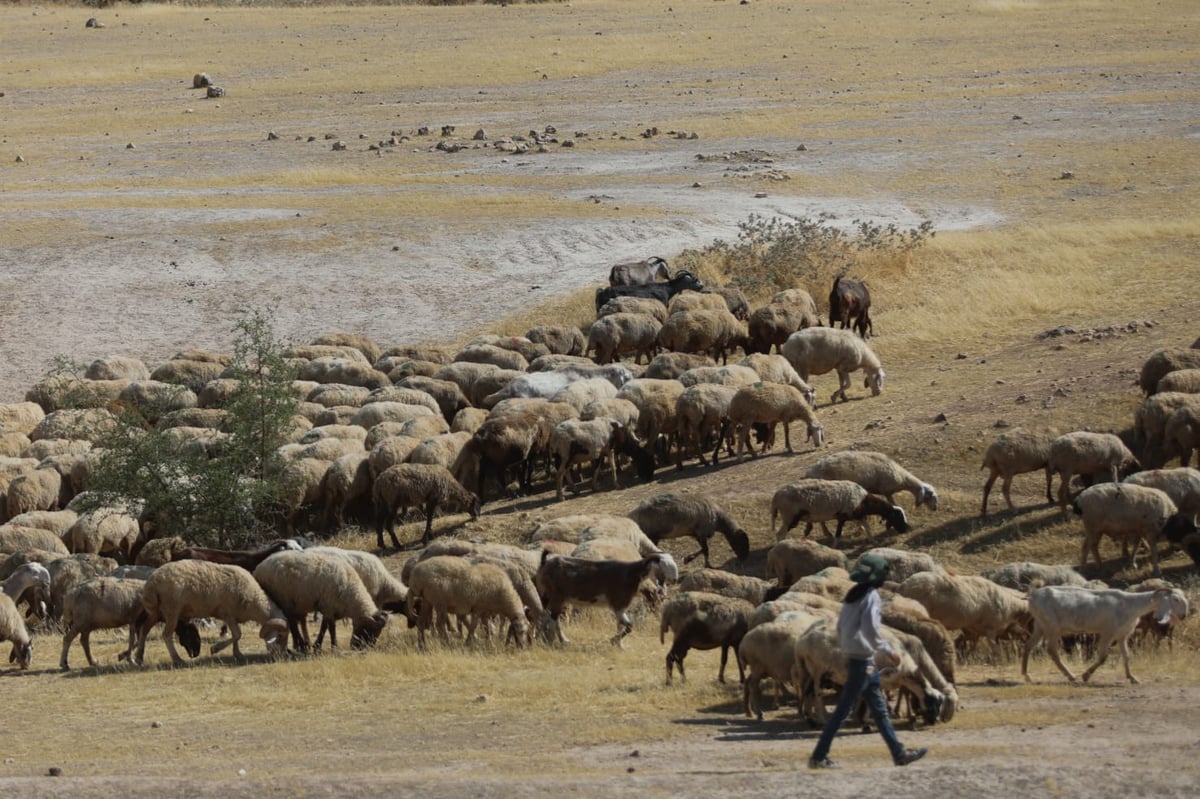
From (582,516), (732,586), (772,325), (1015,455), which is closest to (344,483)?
(582,516)

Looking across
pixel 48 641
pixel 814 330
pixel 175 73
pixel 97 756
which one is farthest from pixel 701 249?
pixel 175 73

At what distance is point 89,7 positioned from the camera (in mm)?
79938

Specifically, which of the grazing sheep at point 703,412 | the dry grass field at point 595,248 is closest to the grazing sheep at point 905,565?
the dry grass field at point 595,248

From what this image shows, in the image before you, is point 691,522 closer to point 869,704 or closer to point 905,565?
point 905,565

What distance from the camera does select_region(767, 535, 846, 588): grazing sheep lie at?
55.0 feet

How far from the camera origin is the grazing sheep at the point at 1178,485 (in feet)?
59.2

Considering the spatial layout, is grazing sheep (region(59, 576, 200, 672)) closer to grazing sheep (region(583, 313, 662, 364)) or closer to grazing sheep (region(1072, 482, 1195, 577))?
grazing sheep (region(1072, 482, 1195, 577))

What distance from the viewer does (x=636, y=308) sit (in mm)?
29984

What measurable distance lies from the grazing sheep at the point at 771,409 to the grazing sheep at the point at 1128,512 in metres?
5.28

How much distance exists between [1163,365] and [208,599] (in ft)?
39.4

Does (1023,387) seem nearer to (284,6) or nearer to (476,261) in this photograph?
(476,261)

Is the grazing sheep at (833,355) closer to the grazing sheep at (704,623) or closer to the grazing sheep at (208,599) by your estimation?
the grazing sheep at (208,599)

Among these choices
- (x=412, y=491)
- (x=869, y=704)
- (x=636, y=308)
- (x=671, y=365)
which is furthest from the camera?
(x=636, y=308)

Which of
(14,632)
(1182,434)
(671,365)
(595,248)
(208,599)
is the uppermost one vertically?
(595,248)
